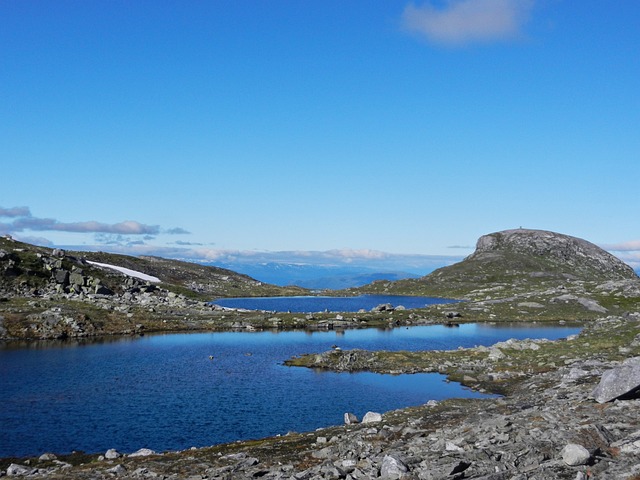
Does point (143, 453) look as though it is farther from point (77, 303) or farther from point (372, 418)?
point (77, 303)

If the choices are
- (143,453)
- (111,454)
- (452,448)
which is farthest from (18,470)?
(452,448)

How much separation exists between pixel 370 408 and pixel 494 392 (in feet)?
49.5

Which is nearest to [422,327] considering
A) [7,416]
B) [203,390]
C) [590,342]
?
[590,342]

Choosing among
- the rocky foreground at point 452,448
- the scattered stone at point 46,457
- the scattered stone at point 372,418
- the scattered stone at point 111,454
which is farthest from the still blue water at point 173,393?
the scattered stone at point 372,418

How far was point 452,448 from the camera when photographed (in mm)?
28172

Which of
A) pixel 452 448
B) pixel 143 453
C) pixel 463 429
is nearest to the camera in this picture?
pixel 452 448

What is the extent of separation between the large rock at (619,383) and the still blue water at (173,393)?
22462mm

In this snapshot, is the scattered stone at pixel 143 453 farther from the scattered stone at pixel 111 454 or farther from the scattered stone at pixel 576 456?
the scattered stone at pixel 576 456

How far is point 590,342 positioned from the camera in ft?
263

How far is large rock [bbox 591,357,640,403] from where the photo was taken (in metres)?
34.2

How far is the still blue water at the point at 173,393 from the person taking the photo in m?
45.4

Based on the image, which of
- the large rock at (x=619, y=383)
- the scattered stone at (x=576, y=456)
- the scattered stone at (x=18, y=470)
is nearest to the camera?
the scattered stone at (x=576, y=456)

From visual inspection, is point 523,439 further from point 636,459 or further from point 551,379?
point 551,379

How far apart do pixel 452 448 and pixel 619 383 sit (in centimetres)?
1463
